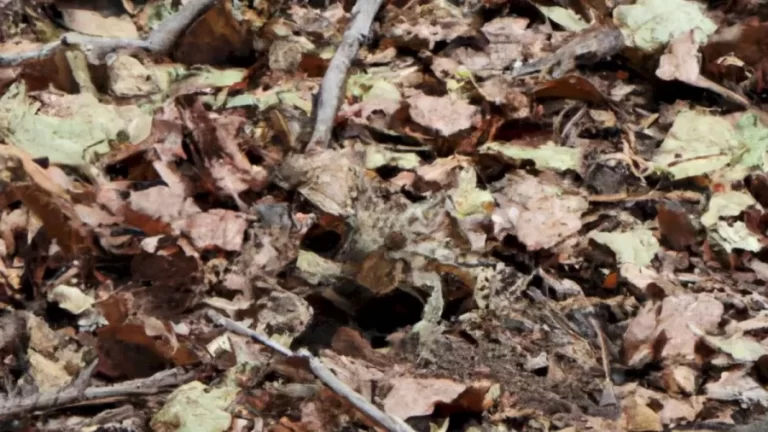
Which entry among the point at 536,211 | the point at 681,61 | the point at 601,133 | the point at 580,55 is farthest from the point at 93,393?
the point at 681,61

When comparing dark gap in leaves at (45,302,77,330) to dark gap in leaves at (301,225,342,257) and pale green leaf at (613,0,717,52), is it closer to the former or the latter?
dark gap in leaves at (301,225,342,257)

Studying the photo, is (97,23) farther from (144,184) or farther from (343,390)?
(343,390)

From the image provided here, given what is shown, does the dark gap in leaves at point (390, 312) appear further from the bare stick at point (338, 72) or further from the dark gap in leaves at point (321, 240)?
the bare stick at point (338, 72)

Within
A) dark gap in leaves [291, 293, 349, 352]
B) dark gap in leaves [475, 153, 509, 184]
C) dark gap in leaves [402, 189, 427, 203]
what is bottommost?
dark gap in leaves [291, 293, 349, 352]

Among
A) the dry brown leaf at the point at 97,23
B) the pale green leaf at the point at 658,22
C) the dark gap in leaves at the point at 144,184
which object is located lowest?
the dark gap in leaves at the point at 144,184

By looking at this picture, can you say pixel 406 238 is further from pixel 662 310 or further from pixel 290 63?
pixel 290 63

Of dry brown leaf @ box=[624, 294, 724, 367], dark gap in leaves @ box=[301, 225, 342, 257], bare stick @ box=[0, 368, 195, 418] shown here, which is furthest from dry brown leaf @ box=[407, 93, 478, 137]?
bare stick @ box=[0, 368, 195, 418]

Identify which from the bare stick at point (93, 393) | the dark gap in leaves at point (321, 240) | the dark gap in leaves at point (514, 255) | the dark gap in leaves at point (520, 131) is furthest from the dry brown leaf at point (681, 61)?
Result: the bare stick at point (93, 393)

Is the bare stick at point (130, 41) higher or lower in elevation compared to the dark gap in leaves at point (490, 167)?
higher
